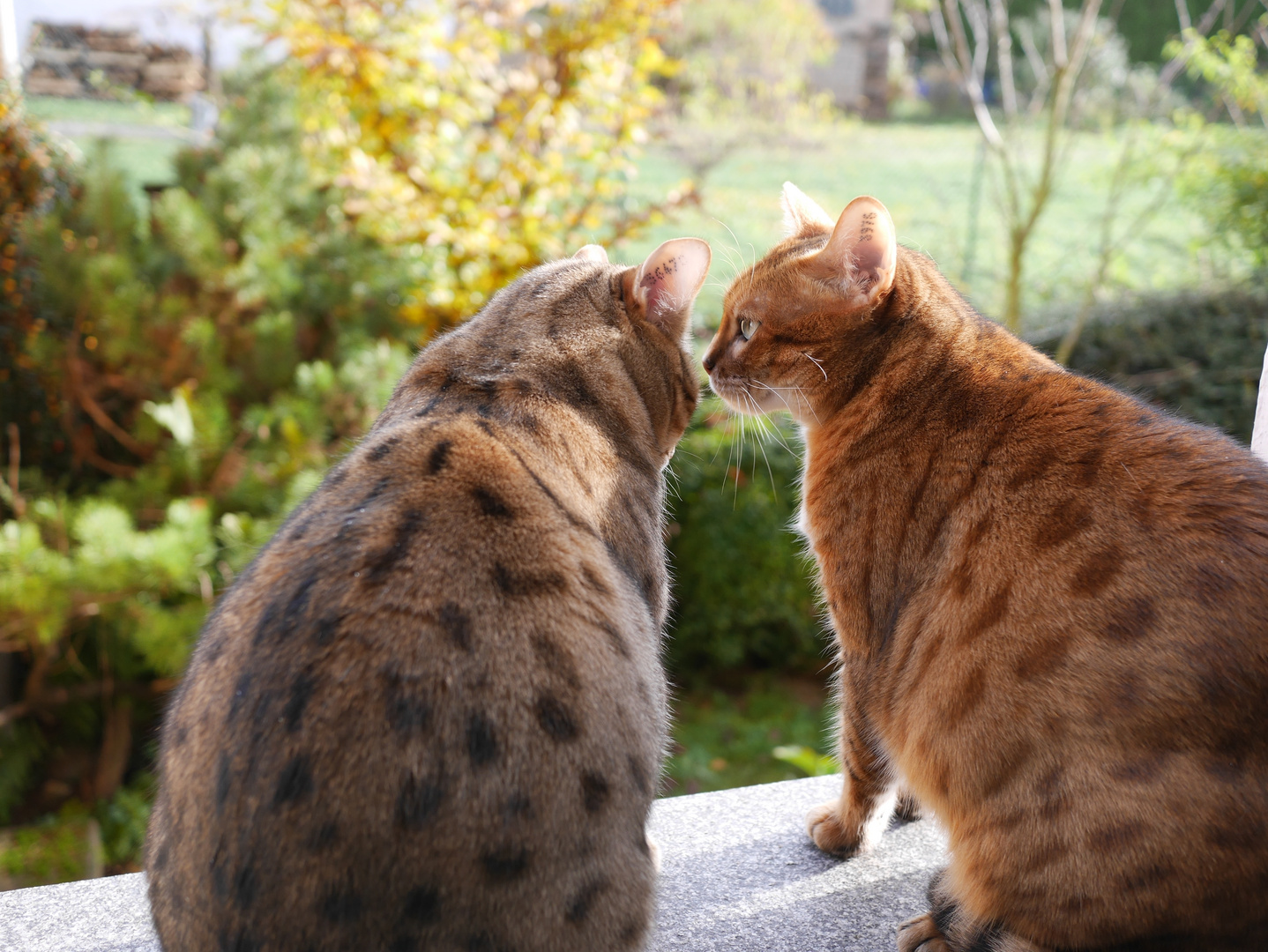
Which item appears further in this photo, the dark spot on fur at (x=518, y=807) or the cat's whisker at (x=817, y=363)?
the cat's whisker at (x=817, y=363)

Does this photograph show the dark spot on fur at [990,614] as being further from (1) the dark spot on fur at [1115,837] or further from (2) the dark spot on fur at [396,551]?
(2) the dark spot on fur at [396,551]

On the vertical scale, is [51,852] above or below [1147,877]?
below

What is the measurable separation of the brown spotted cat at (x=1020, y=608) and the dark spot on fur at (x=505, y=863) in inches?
29.5

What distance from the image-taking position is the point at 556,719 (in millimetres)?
1315

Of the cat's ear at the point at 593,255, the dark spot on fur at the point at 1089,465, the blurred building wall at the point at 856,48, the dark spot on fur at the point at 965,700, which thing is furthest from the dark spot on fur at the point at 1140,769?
the blurred building wall at the point at 856,48

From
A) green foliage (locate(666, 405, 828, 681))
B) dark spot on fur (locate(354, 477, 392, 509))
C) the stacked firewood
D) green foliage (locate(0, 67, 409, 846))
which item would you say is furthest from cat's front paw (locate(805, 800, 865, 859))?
the stacked firewood

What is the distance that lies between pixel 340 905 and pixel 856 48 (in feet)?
43.4

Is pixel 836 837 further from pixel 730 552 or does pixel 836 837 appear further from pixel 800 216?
pixel 730 552

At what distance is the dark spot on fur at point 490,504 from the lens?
1.44 m

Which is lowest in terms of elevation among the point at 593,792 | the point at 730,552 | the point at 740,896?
the point at 730,552

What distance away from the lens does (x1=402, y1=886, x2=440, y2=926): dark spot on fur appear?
3.93 feet

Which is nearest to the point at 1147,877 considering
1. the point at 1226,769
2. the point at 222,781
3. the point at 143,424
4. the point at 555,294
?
the point at 1226,769

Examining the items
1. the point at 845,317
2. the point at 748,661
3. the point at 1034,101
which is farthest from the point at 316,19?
the point at 1034,101

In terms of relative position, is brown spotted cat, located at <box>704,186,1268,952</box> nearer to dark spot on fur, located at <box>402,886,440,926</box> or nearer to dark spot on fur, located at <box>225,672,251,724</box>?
dark spot on fur, located at <box>402,886,440,926</box>
